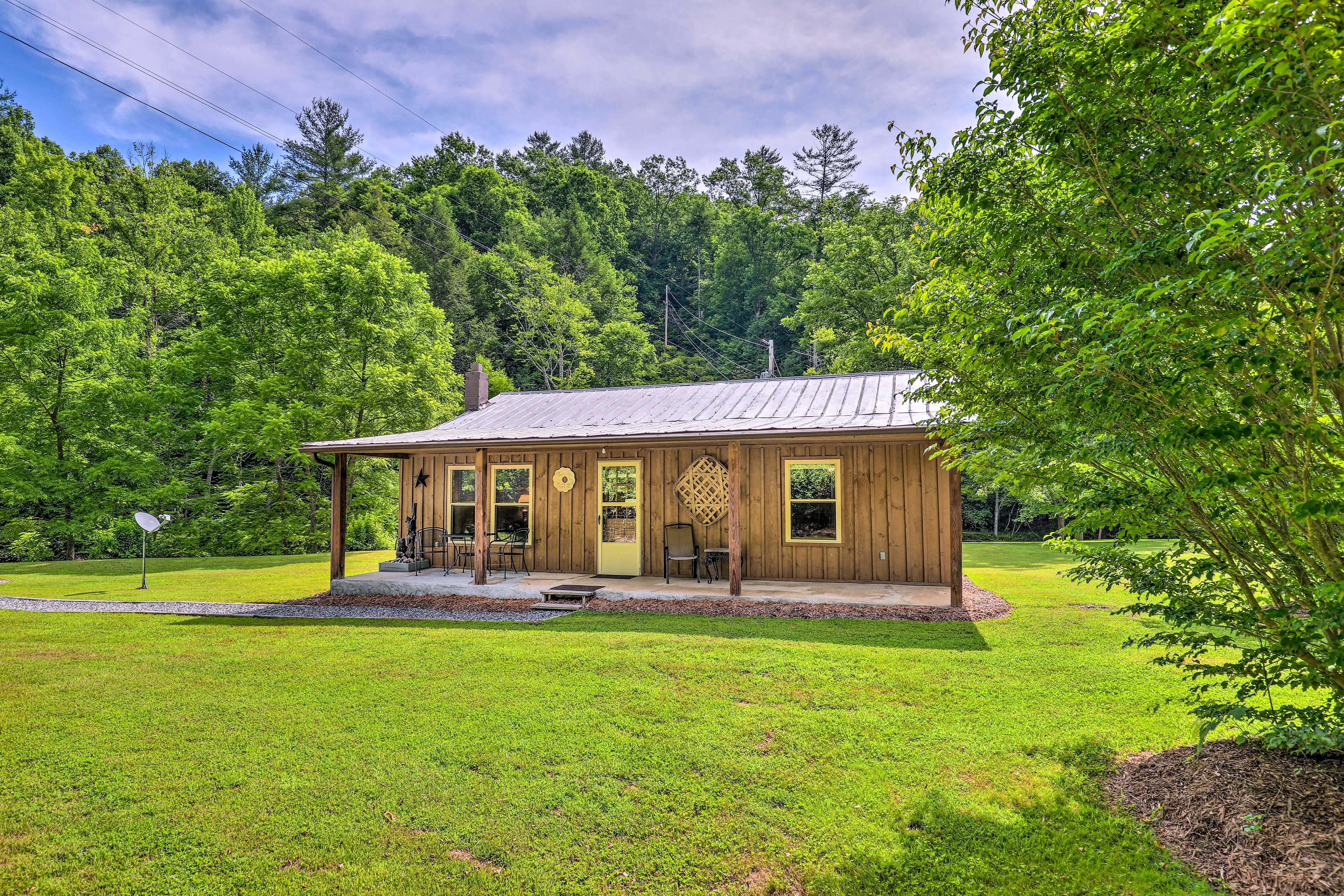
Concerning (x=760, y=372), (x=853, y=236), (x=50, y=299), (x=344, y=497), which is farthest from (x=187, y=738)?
(x=760, y=372)

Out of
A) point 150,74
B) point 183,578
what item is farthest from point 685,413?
point 183,578

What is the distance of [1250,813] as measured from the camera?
2527 millimetres

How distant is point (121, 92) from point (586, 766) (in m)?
11.4

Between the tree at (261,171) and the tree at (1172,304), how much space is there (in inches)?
1299

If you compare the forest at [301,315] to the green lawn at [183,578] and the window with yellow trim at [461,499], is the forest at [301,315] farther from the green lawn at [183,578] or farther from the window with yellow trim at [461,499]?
the window with yellow trim at [461,499]

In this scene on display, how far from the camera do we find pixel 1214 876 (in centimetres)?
230

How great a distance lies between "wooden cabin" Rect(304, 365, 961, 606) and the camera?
8586 mm

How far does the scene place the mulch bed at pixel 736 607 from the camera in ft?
23.2

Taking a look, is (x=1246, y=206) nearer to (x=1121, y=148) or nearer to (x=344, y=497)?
(x=1121, y=148)

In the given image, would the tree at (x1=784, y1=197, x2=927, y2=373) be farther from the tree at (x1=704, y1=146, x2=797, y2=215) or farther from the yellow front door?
the tree at (x1=704, y1=146, x2=797, y2=215)

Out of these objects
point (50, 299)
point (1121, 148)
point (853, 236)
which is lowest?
point (1121, 148)

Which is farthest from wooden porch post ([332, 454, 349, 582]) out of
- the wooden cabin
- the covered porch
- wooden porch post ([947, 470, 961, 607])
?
wooden porch post ([947, 470, 961, 607])

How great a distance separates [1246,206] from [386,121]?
15502 mm

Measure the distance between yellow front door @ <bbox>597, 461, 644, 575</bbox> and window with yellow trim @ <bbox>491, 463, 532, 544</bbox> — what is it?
1.26 meters
